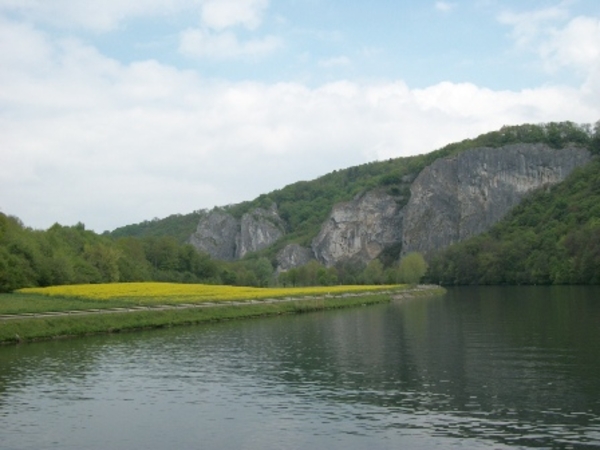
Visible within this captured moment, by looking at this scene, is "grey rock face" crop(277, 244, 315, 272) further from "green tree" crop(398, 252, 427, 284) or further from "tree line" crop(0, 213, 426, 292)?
"green tree" crop(398, 252, 427, 284)

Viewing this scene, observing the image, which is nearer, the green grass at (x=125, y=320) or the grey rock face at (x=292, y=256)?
the green grass at (x=125, y=320)

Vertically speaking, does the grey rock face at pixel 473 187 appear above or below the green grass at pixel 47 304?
above

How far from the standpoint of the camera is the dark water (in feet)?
52.8

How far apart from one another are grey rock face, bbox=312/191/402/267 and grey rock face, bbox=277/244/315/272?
329 centimetres

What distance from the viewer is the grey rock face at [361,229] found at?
191863 millimetres

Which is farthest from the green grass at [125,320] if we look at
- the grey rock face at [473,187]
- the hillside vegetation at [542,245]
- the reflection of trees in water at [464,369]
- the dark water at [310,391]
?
the grey rock face at [473,187]

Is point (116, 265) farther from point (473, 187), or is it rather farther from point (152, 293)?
point (473, 187)

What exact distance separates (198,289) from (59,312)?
877 inches

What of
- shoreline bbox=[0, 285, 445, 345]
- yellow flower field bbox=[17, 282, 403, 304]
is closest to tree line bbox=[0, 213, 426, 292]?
yellow flower field bbox=[17, 282, 403, 304]

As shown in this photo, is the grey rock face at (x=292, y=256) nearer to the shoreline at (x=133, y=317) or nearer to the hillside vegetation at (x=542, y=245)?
the hillside vegetation at (x=542, y=245)

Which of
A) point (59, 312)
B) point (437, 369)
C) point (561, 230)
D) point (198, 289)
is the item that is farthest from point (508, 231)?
point (437, 369)

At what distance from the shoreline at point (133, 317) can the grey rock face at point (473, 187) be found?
112967 mm

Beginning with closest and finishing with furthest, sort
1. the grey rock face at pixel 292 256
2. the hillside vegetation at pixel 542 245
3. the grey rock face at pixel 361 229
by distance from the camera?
the hillside vegetation at pixel 542 245, the grey rock face at pixel 361 229, the grey rock face at pixel 292 256

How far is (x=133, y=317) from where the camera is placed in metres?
43.4
